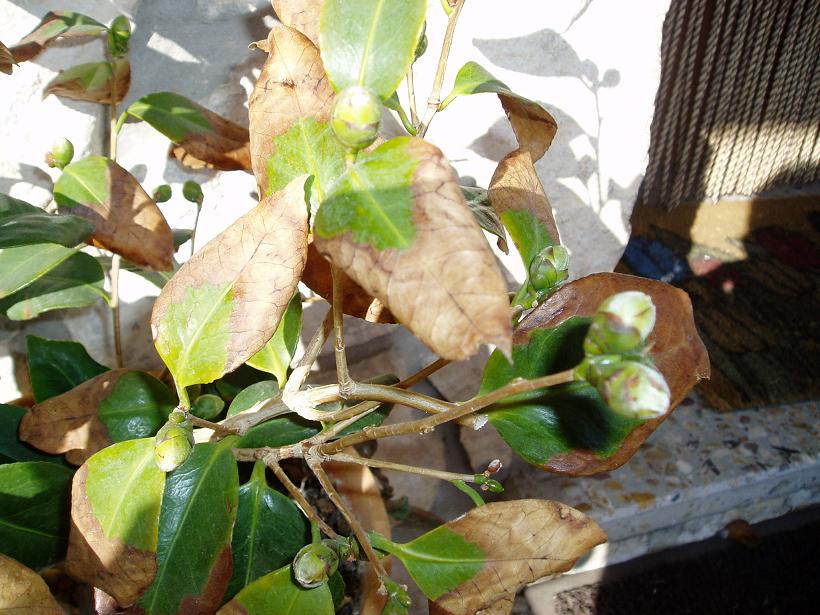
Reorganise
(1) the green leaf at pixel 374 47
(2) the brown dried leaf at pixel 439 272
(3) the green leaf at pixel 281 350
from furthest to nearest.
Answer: (3) the green leaf at pixel 281 350
(1) the green leaf at pixel 374 47
(2) the brown dried leaf at pixel 439 272

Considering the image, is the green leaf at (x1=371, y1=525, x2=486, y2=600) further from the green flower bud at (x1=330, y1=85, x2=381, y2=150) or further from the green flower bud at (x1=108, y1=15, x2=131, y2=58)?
the green flower bud at (x1=108, y1=15, x2=131, y2=58)

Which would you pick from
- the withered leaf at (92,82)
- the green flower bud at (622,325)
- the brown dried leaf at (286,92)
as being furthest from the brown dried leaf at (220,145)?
the green flower bud at (622,325)

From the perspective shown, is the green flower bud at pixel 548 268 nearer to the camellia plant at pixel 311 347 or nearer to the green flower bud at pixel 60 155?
the camellia plant at pixel 311 347

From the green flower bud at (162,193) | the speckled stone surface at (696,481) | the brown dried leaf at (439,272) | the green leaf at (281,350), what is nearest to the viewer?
the brown dried leaf at (439,272)

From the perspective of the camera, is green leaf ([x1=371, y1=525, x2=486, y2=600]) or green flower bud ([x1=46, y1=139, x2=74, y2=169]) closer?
green leaf ([x1=371, y1=525, x2=486, y2=600])

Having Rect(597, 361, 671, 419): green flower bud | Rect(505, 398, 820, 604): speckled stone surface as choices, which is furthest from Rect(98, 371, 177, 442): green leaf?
Rect(505, 398, 820, 604): speckled stone surface

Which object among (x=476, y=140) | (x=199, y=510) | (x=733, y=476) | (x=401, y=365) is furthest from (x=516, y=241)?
(x=733, y=476)
